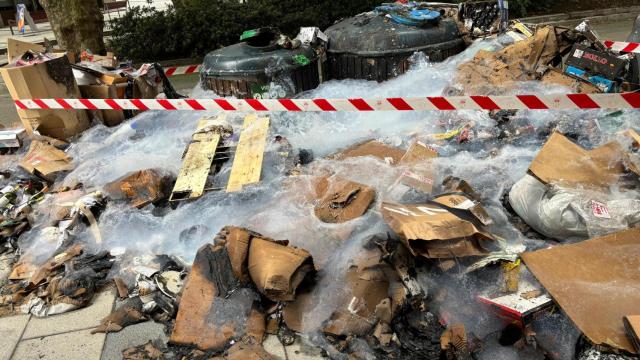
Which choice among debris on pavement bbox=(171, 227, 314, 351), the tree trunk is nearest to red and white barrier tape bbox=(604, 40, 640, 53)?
debris on pavement bbox=(171, 227, 314, 351)

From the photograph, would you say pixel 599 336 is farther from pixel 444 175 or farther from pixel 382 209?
pixel 444 175

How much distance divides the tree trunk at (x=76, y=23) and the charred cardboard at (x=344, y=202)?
7235 millimetres

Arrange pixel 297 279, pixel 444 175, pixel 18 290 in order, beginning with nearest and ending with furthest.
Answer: pixel 297 279, pixel 18 290, pixel 444 175

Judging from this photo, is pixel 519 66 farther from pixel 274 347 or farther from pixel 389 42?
pixel 274 347

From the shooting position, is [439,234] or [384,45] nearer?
[439,234]

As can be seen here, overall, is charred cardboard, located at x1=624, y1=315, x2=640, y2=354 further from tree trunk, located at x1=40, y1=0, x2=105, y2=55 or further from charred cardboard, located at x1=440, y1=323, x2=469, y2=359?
tree trunk, located at x1=40, y1=0, x2=105, y2=55

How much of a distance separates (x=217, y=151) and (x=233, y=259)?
6.47 feet

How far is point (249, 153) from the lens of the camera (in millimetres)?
4266

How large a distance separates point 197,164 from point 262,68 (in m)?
1.65

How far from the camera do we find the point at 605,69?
4551 millimetres

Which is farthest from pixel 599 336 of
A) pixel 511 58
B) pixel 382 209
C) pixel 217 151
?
pixel 511 58

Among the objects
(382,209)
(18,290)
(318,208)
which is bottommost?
(18,290)

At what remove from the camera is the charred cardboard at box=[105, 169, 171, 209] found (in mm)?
3906

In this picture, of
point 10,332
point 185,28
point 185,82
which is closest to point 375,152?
point 10,332
